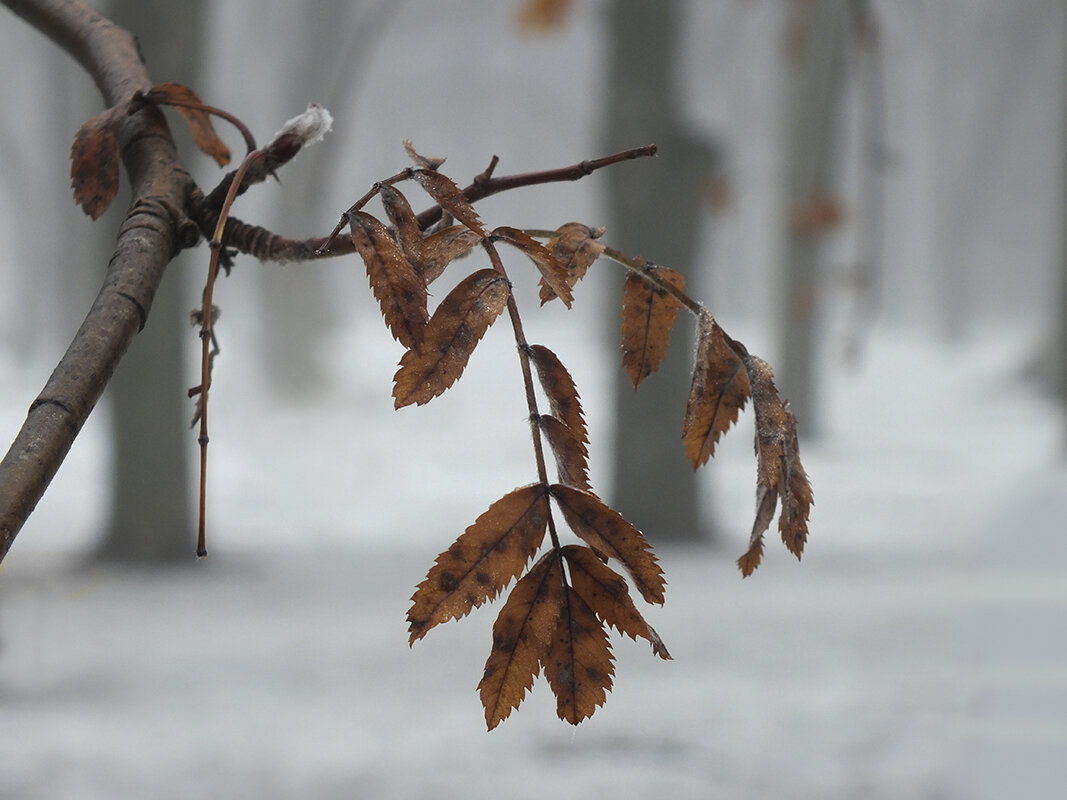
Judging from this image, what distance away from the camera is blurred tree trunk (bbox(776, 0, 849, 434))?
8.22m

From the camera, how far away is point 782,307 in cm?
855

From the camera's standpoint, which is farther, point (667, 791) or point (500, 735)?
point (500, 735)

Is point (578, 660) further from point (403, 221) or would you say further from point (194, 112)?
point (194, 112)

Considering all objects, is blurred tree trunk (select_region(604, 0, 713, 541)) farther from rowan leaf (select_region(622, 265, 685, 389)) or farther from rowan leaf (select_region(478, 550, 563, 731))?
rowan leaf (select_region(478, 550, 563, 731))

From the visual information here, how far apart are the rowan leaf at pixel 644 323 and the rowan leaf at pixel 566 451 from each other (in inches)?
5.2

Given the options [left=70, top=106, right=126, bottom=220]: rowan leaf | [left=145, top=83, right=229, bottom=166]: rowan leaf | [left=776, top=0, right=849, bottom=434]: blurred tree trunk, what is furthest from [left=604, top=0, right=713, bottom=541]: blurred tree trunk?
[left=70, top=106, right=126, bottom=220]: rowan leaf

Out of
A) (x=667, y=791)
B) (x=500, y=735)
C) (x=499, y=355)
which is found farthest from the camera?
(x=499, y=355)

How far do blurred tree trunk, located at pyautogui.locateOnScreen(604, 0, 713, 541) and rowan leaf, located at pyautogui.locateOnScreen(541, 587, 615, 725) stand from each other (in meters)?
5.03

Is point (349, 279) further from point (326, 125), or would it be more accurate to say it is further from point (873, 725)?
point (326, 125)

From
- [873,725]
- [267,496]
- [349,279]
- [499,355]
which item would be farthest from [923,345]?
[873,725]

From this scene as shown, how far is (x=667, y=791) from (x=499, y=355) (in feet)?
40.5

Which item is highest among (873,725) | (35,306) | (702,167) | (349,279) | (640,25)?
(349,279)

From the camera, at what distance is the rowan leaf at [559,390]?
463 mm

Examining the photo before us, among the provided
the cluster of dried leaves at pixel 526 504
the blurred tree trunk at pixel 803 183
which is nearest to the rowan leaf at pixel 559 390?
the cluster of dried leaves at pixel 526 504
